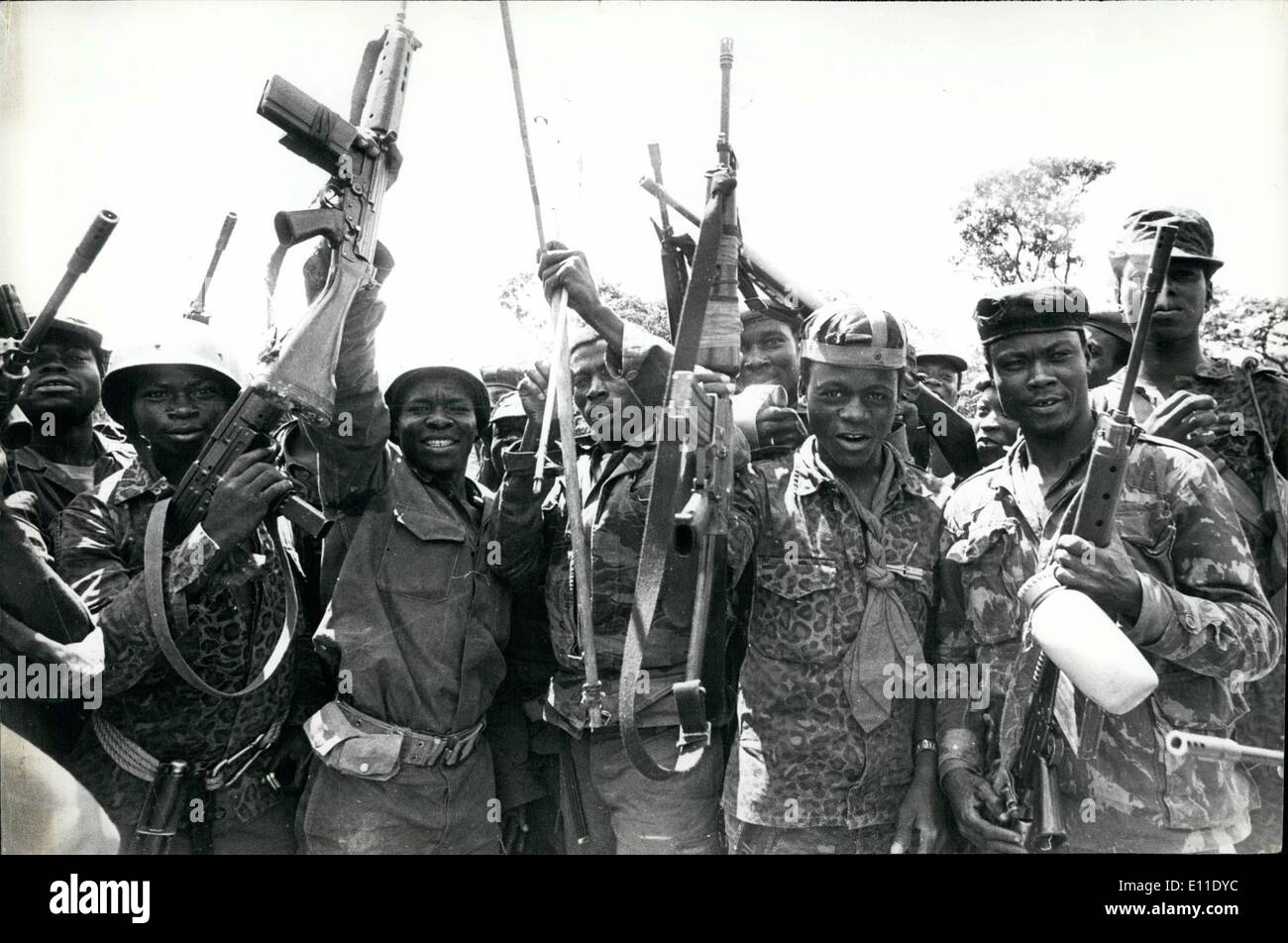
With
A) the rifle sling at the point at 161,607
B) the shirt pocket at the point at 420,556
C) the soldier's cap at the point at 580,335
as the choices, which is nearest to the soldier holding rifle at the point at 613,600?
the soldier's cap at the point at 580,335

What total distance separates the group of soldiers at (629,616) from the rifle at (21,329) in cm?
28

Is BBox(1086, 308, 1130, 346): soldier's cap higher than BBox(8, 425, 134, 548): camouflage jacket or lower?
higher

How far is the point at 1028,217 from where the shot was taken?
494 centimetres

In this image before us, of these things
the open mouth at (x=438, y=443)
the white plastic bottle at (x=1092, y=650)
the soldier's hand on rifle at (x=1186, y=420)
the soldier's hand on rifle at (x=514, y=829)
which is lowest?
the soldier's hand on rifle at (x=514, y=829)

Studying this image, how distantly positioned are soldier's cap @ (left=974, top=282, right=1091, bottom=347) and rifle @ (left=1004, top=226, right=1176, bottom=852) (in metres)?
0.23

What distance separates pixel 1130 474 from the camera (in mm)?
3551

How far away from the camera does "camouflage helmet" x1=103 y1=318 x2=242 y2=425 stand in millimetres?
3885

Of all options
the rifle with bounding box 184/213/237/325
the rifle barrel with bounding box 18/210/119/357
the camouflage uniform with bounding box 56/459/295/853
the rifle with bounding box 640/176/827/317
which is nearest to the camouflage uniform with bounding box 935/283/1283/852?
A: the rifle with bounding box 640/176/827/317

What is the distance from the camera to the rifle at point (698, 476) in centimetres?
320

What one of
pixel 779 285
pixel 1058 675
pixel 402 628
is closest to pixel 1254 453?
pixel 1058 675

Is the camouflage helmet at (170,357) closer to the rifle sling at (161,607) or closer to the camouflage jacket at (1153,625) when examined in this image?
the rifle sling at (161,607)

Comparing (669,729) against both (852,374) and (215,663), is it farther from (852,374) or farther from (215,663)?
(215,663)

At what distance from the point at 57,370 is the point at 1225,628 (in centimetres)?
508

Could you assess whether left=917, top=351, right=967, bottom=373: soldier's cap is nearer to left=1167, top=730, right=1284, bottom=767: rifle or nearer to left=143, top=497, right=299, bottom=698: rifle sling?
left=1167, top=730, right=1284, bottom=767: rifle
